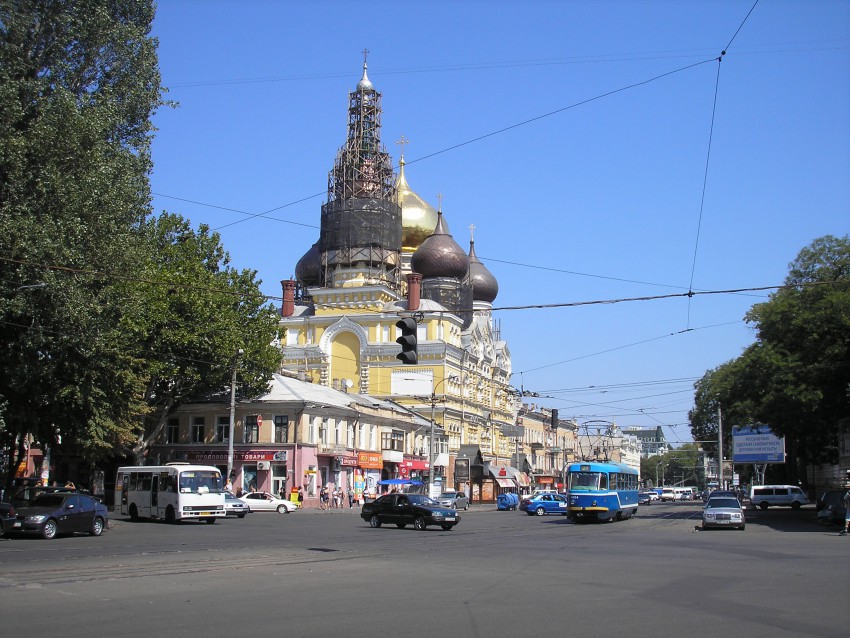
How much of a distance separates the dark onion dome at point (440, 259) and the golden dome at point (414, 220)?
4.13 meters

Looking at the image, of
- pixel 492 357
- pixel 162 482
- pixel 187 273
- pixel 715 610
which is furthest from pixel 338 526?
pixel 492 357

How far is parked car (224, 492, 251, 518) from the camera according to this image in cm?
4150

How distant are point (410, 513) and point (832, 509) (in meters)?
17.8

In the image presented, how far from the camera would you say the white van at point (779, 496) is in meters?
61.3

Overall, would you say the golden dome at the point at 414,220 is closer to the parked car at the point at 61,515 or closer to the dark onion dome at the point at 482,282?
the dark onion dome at the point at 482,282

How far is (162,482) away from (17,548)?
14840 mm

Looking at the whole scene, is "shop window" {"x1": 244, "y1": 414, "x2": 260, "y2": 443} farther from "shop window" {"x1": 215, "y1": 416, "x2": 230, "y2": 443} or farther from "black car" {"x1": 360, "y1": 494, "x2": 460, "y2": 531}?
"black car" {"x1": 360, "y1": 494, "x2": 460, "y2": 531}

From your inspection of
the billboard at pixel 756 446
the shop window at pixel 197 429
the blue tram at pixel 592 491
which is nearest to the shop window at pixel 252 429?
the shop window at pixel 197 429

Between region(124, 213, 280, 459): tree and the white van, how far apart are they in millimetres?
34693

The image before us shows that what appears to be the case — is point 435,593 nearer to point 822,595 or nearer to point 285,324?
point 822,595

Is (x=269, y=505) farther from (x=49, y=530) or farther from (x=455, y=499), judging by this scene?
(x=49, y=530)

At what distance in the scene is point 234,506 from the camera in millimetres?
41844

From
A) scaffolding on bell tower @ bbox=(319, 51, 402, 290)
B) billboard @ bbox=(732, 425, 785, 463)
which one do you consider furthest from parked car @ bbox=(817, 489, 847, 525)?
scaffolding on bell tower @ bbox=(319, 51, 402, 290)

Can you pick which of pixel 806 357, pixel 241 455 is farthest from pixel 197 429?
pixel 806 357
